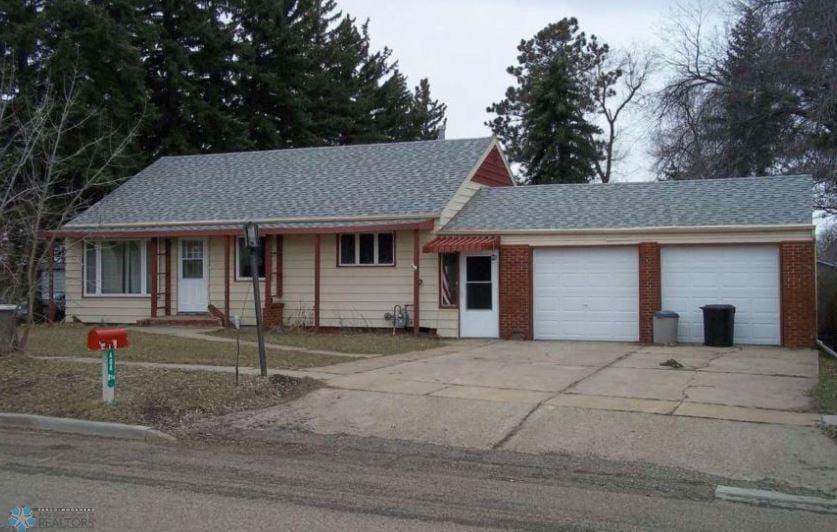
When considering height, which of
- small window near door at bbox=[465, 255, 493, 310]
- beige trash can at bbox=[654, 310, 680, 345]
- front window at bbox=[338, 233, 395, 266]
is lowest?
beige trash can at bbox=[654, 310, 680, 345]

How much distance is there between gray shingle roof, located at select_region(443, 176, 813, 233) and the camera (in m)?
17.8

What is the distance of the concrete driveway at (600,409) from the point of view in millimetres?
8234

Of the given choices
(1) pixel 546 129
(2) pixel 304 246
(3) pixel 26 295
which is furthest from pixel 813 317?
(1) pixel 546 129

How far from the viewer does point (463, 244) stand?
1867 cm

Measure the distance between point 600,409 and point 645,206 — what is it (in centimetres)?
1015

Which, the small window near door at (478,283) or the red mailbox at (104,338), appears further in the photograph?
the small window near door at (478,283)

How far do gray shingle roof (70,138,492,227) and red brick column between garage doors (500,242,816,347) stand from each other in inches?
99.9

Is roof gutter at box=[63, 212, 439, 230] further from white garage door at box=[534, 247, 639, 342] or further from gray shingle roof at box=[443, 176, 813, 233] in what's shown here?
white garage door at box=[534, 247, 639, 342]

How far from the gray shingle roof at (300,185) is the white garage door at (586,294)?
3.22 metres

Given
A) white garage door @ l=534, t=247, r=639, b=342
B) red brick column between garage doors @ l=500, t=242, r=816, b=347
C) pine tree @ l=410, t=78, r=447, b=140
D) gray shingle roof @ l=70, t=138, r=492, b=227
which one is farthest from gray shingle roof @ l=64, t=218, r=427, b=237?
pine tree @ l=410, t=78, r=447, b=140

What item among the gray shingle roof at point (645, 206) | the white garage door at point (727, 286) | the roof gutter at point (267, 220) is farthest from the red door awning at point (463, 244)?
the white garage door at point (727, 286)

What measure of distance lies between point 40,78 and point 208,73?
955 cm

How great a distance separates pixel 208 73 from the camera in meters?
36.5

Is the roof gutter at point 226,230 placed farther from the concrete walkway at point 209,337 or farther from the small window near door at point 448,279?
the concrete walkway at point 209,337
